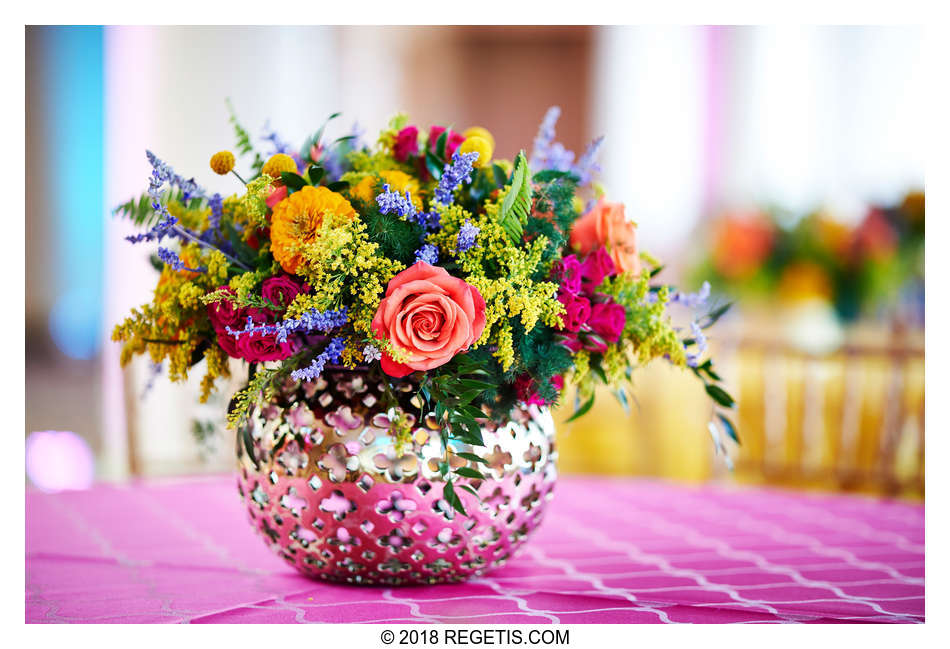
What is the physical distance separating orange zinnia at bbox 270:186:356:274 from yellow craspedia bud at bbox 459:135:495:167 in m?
0.15

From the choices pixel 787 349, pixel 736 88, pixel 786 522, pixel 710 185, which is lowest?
pixel 786 522

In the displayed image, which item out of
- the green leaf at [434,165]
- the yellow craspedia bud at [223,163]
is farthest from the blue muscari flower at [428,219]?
the yellow craspedia bud at [223,163]

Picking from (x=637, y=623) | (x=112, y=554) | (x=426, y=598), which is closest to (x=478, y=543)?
(x=426, y=598)

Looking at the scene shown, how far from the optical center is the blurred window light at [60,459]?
3.03 metres

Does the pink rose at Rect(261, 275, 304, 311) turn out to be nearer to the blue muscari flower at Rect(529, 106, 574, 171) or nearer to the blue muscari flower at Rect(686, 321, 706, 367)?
the blue muscari flower at Rect(529, 106, 574, 171)

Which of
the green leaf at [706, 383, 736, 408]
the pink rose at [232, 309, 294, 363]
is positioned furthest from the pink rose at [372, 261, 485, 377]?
the green leaf at [706, 383, 736, 408]

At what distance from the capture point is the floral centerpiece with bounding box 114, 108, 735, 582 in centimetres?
85

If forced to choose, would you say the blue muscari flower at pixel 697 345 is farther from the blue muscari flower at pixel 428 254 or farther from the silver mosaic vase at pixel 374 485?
the blue muscari flower at pixel 428 254

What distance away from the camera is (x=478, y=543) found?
0.97 metres

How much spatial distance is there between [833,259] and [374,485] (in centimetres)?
257

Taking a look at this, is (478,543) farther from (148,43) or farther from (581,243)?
(148,43)

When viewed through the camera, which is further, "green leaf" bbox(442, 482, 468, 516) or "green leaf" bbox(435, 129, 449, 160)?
"green leaf" bbox(435, 129, 449, 160)

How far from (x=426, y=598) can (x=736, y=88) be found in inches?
257
